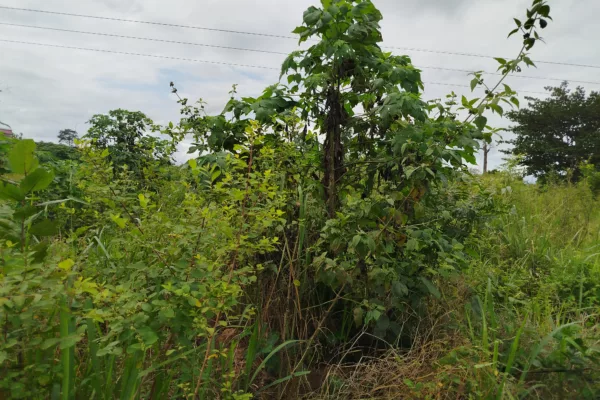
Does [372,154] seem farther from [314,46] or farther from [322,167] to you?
[314,46]

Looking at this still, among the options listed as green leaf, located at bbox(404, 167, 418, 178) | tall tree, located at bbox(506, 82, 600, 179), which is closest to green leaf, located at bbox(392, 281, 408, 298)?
green leaf, located at bbox(404, 167, 418, 178)

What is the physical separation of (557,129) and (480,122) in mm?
29016

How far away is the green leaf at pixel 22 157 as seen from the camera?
1.16 meters

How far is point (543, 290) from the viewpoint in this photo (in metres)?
2.95

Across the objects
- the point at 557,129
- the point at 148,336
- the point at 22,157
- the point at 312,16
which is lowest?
the point at 148,336

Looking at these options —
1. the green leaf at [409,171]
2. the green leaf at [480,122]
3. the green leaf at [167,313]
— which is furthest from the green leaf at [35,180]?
the green leaf at [480,122]

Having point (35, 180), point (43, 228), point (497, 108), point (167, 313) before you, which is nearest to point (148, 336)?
point (167, 313)

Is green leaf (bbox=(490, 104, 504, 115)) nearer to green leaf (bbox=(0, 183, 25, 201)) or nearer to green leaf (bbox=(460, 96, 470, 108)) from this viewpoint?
green leaf (bbox=(460, 96, 470, 108))

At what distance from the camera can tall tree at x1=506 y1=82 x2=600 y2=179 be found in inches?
978

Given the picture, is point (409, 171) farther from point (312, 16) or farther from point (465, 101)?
point (312, 16)

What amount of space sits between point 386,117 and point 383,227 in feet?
1.88

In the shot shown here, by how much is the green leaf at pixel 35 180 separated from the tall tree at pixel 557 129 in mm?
27318

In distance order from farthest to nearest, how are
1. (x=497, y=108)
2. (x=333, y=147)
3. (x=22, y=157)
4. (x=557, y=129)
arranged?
(x=557, y=129), (x=333, y=147), (x=497, y=108), (x=22, y=157)

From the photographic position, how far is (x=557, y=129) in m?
26.2
